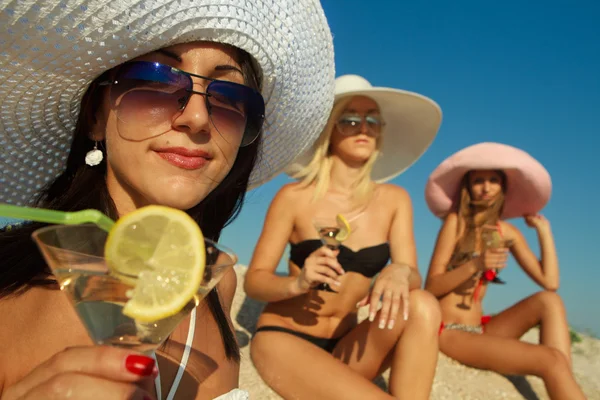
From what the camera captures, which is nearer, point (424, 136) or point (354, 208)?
point (354, 208)

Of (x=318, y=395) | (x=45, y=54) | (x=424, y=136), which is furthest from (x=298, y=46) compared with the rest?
(x=424, y=136)

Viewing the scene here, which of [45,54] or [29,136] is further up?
[45,54]

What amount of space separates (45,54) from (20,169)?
2.65ft

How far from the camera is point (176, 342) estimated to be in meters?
2.07

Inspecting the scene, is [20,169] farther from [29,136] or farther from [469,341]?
[469,341]

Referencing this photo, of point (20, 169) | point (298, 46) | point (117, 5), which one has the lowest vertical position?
point (20, 169)

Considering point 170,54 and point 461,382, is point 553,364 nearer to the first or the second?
point 461,382

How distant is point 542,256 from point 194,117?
5.07 m

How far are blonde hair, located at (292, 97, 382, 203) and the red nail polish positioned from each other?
3227 millimetres

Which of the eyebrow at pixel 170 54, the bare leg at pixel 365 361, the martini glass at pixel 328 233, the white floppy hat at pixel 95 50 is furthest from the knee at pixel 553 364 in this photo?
the eyebrow at pixel 170 54

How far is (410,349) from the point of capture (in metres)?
3.22

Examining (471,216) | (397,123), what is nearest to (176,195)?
(397,123)

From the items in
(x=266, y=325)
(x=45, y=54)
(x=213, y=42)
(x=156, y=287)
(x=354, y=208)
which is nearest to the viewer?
(x=156, y=287)

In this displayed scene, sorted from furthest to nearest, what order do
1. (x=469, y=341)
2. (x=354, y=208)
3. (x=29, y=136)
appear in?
1. (x=469, y=341)
2. (x=354, y=208)
3. (x=29, y=136)
